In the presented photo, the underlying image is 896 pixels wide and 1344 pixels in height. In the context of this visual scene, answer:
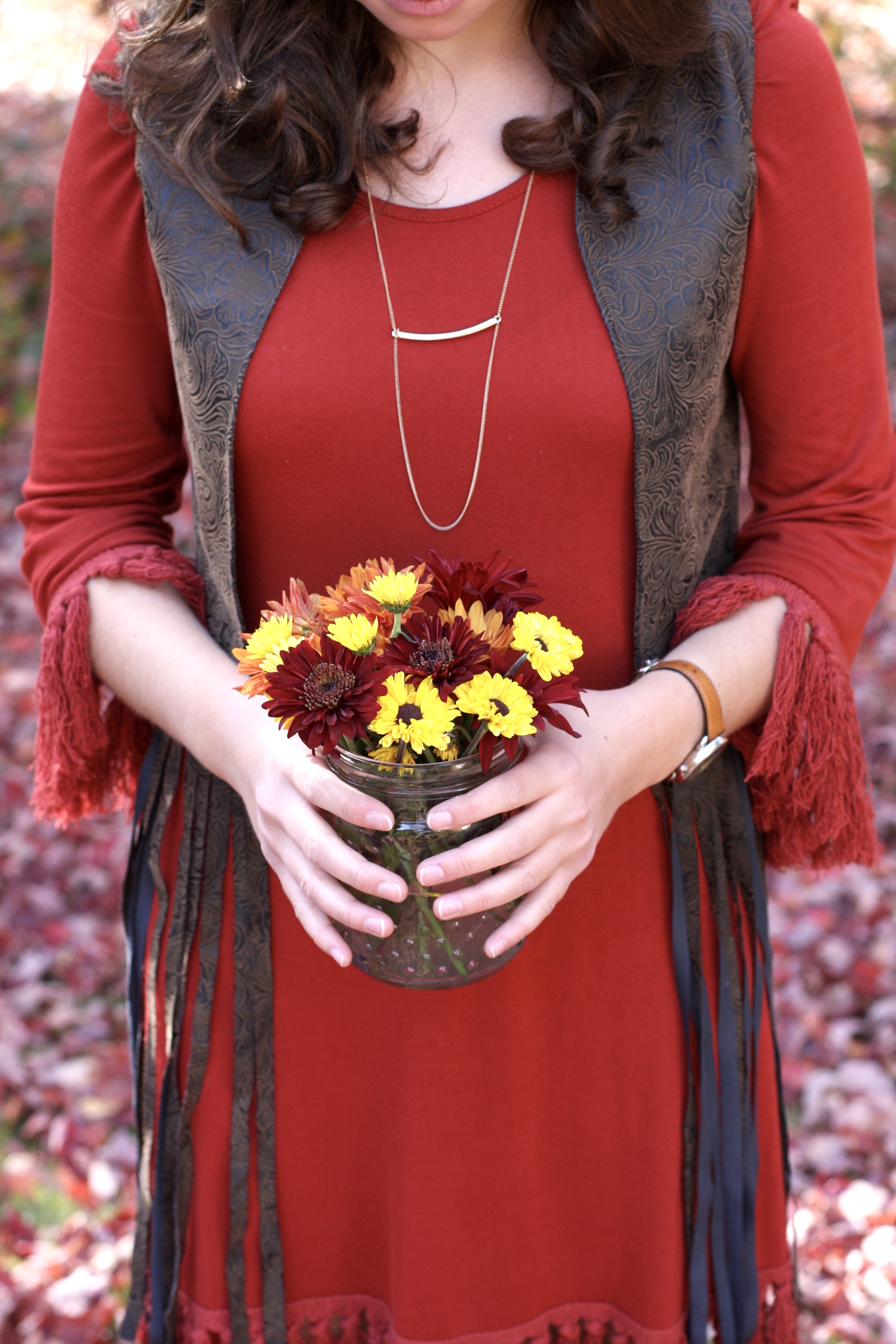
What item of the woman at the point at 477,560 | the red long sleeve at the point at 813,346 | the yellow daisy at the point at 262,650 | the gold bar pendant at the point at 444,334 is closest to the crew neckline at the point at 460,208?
the woman at the point at 477,560

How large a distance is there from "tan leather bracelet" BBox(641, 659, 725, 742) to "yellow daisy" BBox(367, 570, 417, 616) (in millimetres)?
394

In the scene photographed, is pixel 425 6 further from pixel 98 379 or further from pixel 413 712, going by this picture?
pixel 413 712

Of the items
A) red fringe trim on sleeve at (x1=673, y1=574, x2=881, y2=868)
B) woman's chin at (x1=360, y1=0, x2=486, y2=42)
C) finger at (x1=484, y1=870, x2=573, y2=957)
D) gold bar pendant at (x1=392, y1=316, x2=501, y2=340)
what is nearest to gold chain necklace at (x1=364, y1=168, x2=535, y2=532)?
gold bar pendant at (x1=392, y1=316, x2=501, y2=340)

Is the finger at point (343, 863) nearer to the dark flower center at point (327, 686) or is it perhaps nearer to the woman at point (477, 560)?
the woman at point (477, 560)

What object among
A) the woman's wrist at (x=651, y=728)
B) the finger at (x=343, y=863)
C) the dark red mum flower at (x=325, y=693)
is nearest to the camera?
the dark red mum flower at (x=325, y=693)

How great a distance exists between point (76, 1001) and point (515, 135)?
9.24ft

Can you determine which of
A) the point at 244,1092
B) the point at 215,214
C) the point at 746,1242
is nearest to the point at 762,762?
the point at 746,1242

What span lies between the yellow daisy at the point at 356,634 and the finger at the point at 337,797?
15 centimetres

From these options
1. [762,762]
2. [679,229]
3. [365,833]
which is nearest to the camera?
[365,833]

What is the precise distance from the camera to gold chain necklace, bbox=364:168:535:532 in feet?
4.09

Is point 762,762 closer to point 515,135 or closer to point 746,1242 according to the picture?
point 746,1242

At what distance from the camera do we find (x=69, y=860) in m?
3.80

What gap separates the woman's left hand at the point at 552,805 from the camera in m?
1.03

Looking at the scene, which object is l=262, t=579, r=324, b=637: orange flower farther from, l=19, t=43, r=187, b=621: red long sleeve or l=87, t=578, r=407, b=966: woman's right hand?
l=19, t=43, r=187, b=621: red long sleeve
